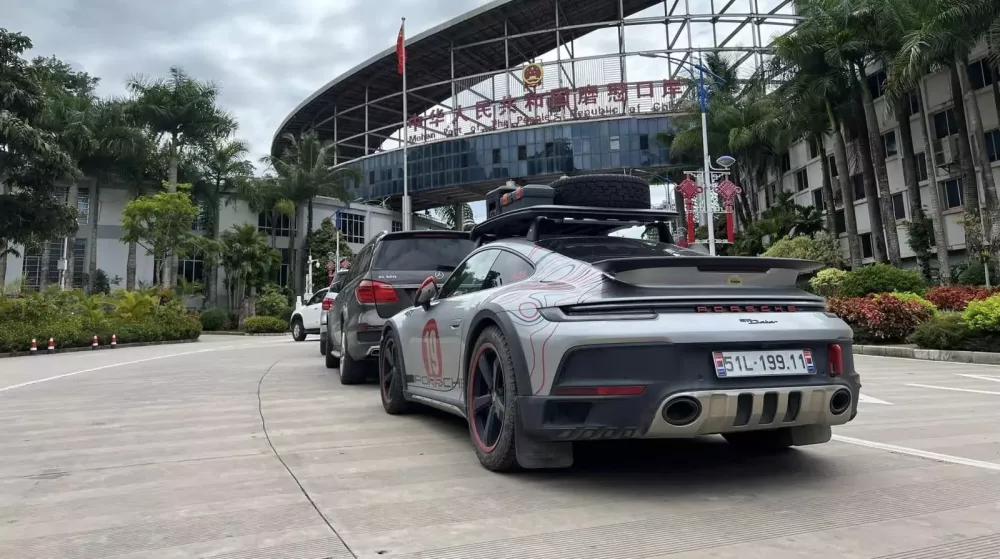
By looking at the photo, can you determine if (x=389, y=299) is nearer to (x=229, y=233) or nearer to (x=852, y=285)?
(x=852, y=285)

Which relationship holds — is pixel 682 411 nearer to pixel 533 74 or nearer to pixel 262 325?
pixel 262 325

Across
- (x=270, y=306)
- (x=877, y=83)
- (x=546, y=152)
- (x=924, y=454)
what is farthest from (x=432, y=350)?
(x=546, y=152)

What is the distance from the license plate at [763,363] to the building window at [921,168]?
106 feet

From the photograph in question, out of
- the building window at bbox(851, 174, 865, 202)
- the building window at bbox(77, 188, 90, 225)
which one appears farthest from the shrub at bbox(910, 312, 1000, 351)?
the building window at bbox(77, 188, 90, 225)

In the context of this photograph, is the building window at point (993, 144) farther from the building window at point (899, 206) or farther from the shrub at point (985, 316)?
the shrub at point (985, 316)

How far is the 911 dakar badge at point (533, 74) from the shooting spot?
171 feet

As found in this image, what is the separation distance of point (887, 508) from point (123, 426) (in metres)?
5.57

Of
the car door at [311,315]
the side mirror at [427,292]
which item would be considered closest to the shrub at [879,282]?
the car door at [311,315]

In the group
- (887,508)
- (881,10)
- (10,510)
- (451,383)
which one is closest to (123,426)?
(10,510)

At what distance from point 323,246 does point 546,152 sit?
1895 cm

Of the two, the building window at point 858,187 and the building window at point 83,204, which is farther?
the building window at point 83,204

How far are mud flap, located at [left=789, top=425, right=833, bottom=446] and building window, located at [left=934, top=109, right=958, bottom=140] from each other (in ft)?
97.8

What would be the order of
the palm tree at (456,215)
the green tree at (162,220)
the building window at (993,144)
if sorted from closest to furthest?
the building window at (993,144) < the green tree at (162,220) < the palm tree at (456,215)

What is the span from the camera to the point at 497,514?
2910 mm
